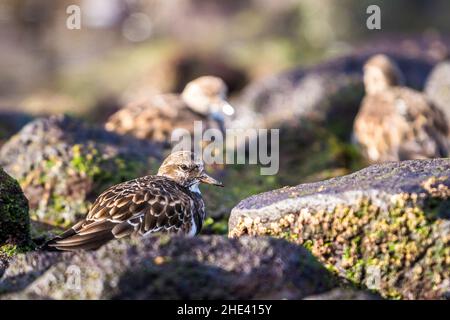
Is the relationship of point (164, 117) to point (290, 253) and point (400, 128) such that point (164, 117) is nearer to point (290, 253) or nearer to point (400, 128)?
point (400, 128)

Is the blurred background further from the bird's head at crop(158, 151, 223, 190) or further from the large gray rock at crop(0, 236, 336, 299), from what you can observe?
the large gray rock at crop(0, 236, 336, 299)

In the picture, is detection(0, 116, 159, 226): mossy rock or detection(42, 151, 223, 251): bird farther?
detection(0, 116, 159, 226): mossy rock

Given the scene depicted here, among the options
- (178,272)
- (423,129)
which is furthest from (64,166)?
(423,129)

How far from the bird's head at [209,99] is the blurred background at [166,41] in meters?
6.55

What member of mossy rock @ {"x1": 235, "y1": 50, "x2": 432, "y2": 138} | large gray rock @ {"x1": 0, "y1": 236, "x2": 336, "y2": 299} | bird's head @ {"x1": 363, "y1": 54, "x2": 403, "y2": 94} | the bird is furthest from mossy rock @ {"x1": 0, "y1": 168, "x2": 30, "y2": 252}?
bird's head @ {"x1": 363, "y1": 54, "x2": 403, "y2": 94}

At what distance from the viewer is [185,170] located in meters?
8.41

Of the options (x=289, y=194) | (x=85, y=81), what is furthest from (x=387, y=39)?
(x=289, y=194)

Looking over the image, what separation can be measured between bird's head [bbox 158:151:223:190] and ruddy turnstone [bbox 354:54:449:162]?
4.77 m

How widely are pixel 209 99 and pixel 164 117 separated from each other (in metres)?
2.02

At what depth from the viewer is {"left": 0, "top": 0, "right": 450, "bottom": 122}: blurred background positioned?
23125 millimetres

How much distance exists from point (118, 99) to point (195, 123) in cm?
1120

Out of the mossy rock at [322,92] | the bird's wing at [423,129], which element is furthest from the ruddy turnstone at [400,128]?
the mossy rock at [322,92]

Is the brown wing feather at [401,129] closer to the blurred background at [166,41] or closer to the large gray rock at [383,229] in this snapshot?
the large gray rock at [383,229]

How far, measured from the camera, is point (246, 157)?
1155 centimetres
